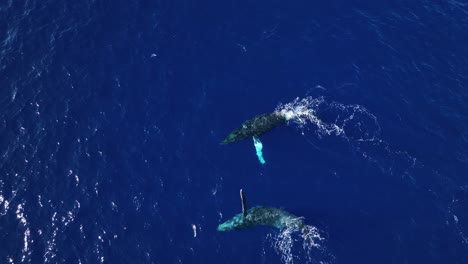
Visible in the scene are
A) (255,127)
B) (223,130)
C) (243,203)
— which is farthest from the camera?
(223,130)

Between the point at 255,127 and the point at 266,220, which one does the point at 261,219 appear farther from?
the point at 255,127

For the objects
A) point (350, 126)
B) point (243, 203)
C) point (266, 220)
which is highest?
point (350, 126)

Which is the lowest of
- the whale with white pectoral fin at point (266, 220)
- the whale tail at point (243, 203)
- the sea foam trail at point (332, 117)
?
the whale with white pectoral fin at point (266, 220)

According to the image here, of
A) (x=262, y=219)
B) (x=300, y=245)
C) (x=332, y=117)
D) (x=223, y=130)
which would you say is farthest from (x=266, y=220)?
(x=332, y=117)

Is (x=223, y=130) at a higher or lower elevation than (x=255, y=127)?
lower

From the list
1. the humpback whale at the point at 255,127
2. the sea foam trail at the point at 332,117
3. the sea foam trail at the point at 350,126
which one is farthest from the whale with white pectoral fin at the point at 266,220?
the sea foam trail at the point at 332,117

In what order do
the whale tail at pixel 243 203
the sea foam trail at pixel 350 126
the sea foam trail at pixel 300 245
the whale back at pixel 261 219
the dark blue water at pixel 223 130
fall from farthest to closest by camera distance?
the sea foam trail at pixel 350 126, the dark blue water at pixel 223 130, the whale back at pixel 261 219, the whale tail at pixel 243 203, the sea foam trail at pixel 300 245

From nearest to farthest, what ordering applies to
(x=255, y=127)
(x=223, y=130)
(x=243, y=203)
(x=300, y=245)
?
(x=300, y=245) → (x=243, y=203) → (x=255, y=127) → (x=223, y=130)

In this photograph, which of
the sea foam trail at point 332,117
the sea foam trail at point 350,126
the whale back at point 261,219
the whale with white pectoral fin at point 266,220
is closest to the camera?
the whale with white pectoral fin at point 266,220

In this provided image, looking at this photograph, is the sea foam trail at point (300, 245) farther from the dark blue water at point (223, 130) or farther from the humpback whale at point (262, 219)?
the humpback whale at point (262, 219)
